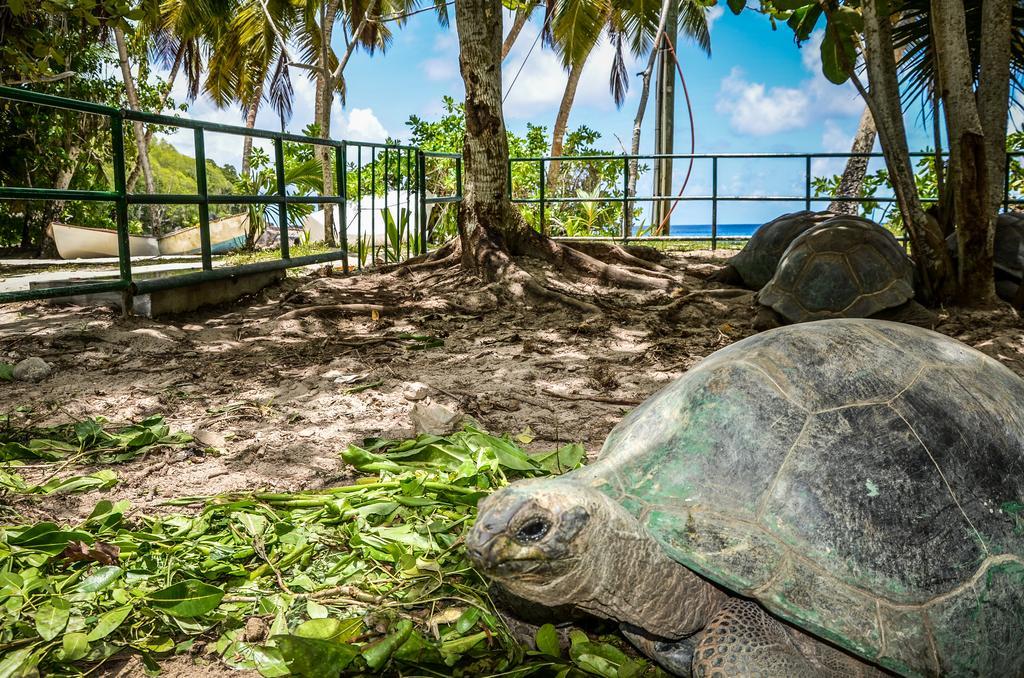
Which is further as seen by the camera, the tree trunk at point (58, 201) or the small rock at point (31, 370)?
the tree trunk at point (58, 201)

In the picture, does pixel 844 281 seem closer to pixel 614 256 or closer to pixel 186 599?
pixel 614 256

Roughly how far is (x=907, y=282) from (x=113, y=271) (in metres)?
7.34

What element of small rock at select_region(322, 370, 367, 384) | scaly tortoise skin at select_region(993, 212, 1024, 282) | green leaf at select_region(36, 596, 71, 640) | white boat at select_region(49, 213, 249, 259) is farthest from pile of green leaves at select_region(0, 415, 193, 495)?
scaly tortoise skin at select_region(993, 212, 1024, 282)

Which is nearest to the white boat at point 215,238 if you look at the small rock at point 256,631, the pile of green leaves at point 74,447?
the pile of green leaves at point 74,447

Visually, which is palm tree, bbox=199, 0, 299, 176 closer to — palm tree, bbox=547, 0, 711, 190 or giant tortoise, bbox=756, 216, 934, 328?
palm tree, bbox=547, 0, 711, 190

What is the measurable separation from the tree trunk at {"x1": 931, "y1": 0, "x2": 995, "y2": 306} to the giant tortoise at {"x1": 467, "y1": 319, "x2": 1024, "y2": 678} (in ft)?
16.3

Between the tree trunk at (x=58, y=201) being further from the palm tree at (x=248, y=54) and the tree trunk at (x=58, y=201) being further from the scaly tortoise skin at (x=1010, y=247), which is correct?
the scaly tortoise skin at (x=1010, y=247)

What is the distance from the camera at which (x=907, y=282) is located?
5.94 m

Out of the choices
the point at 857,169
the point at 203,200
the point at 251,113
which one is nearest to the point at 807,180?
the point at 857,169

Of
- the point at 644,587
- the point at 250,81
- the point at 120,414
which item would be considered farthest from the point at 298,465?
the point at 250,81

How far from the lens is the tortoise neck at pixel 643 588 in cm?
163

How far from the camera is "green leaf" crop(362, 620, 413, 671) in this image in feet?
6.30

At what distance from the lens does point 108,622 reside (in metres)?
2.07

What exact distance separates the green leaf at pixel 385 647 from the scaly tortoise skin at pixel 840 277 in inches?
179
